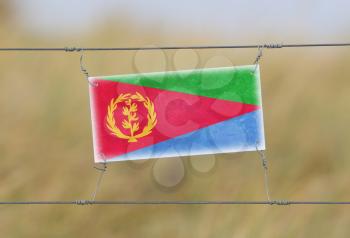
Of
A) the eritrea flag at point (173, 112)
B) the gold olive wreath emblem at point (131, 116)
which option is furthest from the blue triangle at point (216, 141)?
the gold olive wreath emblem at point (131, 116)

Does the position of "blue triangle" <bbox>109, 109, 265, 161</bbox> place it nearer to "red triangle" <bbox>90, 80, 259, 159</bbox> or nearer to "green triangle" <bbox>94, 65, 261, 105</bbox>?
"red triangle" <bbox>90, 80, 259, 159</bbox>

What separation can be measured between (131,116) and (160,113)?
225 mm

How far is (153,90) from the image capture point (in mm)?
3744

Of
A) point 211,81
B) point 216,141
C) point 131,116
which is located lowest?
point 216,141

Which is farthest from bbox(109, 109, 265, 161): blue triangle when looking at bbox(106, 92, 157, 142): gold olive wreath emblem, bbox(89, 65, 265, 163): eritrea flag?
bbox(106, 92, 157, 142): gold olive wreath emblem

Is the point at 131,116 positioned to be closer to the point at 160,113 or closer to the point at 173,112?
the point at 160,113

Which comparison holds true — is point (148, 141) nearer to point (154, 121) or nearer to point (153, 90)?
point (154, 121)

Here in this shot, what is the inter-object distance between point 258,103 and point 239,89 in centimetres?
18

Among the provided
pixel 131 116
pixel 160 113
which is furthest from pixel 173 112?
pixel 131 116

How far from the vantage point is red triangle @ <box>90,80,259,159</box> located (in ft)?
12.2

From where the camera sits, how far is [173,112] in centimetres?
373

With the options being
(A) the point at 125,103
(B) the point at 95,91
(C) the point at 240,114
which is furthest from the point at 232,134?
(B) the point at 95,91

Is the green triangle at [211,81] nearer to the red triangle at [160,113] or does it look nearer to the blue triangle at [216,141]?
the red triangle at [160,113]

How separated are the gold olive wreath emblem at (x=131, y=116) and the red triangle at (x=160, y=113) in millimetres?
23
